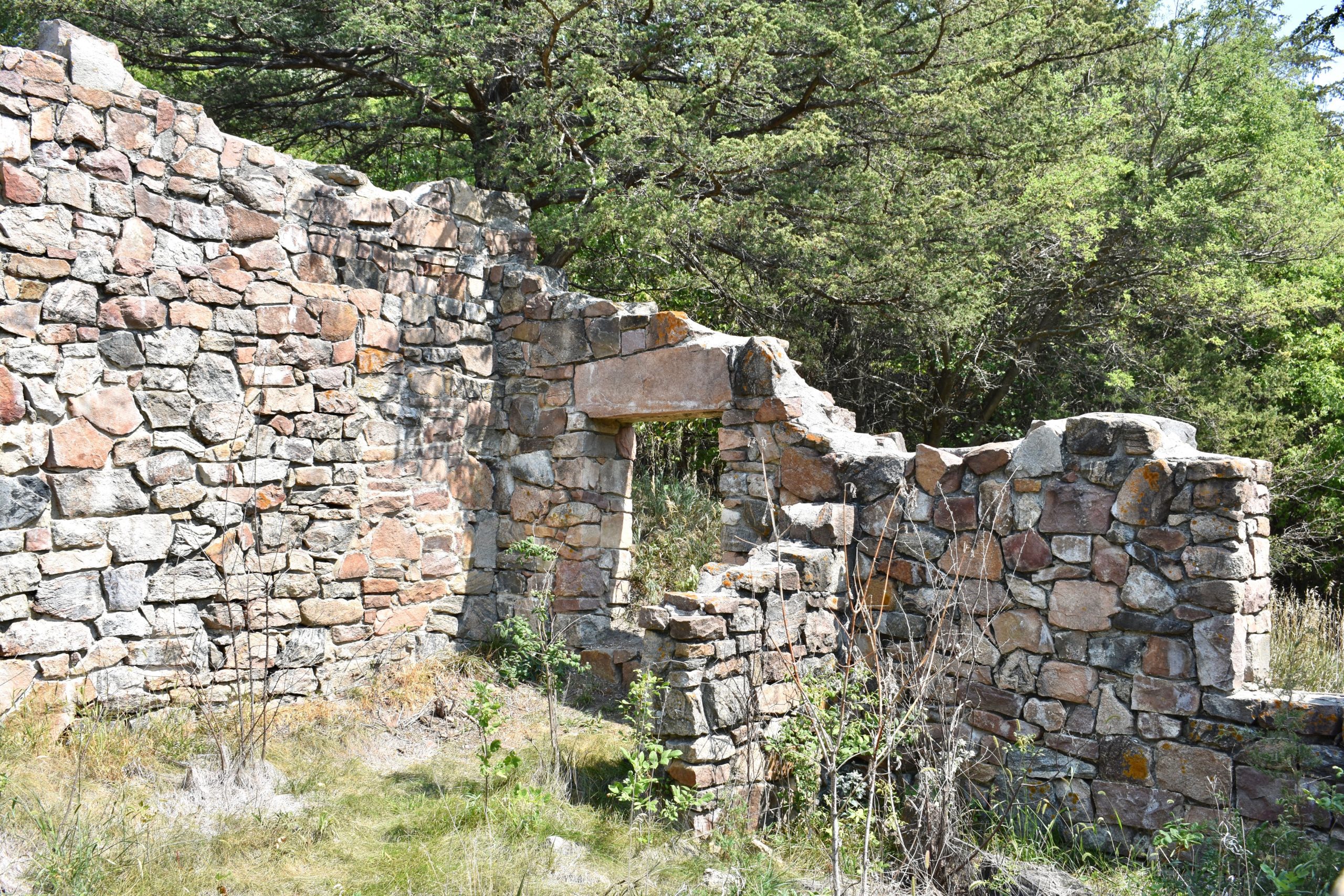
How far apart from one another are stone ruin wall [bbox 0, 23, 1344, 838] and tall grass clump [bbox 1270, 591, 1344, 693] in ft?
2.75

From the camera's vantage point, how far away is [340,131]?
34.5 feet

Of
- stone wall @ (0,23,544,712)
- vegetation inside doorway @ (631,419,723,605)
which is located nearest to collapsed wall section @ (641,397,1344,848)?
vegetation inside doorway @ (631,419,723,605)

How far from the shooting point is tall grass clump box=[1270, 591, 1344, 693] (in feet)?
17.6

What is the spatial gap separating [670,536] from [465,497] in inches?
82.1

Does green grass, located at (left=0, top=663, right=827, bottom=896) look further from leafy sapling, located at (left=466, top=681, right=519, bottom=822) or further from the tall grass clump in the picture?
the tall grass clump

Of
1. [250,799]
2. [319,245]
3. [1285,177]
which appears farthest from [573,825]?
[1285,177]

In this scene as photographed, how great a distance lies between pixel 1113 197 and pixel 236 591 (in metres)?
9.23

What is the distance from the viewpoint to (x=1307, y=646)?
19.7 ft

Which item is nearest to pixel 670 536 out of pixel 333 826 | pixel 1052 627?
pixel 1052 627

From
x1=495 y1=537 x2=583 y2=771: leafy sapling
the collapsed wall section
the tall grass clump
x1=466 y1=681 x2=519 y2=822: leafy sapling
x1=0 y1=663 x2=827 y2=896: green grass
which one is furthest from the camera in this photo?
x1=495 y1=537 x2=583 y2=771: leafy sapling

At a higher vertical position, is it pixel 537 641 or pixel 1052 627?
pixel 1052 627

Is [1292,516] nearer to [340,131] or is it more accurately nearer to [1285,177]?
[1285,177]

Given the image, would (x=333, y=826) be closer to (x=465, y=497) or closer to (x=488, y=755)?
(x=488, y=755)

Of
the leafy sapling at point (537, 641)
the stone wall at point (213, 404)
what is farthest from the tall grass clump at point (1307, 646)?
the stone wall at point (213, 404)
